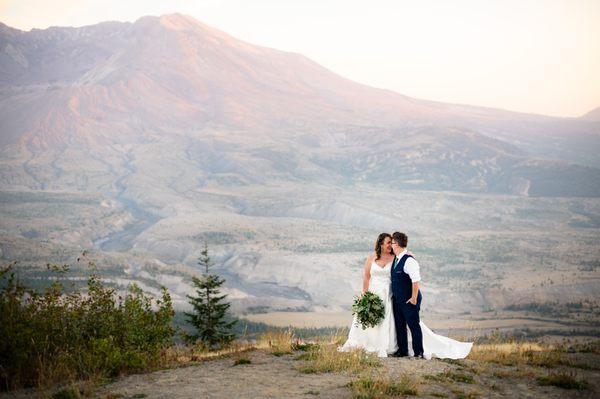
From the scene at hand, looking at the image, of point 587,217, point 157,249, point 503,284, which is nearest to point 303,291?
point 503,284

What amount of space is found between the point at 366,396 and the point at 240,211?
161552 mm

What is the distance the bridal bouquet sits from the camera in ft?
38.1

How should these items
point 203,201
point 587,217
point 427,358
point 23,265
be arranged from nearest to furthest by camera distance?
point 427,358 < point 23,265 < point 587,217 < point 203,201

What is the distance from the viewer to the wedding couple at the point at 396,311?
11344mm

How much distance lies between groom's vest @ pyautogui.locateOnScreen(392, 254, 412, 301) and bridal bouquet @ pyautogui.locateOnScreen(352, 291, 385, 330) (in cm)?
44

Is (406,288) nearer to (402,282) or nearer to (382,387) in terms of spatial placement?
(402,282)

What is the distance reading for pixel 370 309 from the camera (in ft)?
38.1

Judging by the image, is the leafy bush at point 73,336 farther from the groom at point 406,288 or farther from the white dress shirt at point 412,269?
the white dress shirt at point 412,269

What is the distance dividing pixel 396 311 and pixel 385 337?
0.56 m

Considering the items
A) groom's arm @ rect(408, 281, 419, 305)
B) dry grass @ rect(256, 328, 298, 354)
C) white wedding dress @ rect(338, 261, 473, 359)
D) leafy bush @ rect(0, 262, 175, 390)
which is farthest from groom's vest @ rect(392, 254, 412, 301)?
leafy bush @ rect(0, 262, 175, 390)

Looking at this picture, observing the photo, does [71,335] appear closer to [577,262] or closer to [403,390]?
[403,390]

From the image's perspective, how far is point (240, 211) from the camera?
169m

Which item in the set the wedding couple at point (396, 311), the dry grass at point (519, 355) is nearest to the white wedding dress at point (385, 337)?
the wedding couple at point (396, 311)

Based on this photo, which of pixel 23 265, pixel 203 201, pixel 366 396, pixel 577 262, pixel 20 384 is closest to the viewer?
pixel 366 396
